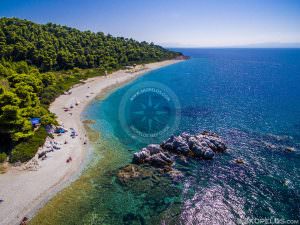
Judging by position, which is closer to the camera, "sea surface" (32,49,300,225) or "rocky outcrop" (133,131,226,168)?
"sea surface" (32,49,300,225)

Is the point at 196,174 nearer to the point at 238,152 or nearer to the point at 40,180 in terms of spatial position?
the point at 238,152

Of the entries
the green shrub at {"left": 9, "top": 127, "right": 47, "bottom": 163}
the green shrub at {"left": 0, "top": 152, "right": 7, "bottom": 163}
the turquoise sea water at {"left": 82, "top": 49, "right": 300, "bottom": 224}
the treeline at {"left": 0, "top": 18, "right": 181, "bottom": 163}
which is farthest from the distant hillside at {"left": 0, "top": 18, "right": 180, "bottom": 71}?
the green shrub at {"left": 0, "top": 152, "right": 7, "bottom": 163}

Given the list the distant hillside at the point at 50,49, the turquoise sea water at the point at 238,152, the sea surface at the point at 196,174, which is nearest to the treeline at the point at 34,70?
the distant hillside at the point at 50,49

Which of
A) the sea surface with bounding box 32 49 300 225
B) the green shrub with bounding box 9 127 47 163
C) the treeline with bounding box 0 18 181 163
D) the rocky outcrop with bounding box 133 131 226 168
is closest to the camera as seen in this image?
the sea surface with bounding box 32 49 300 225

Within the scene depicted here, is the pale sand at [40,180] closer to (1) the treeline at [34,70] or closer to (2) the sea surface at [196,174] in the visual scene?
(2) the sea surface at [196,174]

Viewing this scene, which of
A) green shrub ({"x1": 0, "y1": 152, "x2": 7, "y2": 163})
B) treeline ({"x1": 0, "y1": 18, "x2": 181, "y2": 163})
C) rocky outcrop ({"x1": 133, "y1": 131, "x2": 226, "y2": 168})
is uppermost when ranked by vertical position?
treeline ({"x1": 0, "y1": 18, "x2": 181, "y2": 163})

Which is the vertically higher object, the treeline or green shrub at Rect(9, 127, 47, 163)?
the treeline

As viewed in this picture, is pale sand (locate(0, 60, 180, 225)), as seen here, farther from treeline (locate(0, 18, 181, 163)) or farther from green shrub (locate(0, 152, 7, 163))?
treeline (locate(0, 18, 181, 163))

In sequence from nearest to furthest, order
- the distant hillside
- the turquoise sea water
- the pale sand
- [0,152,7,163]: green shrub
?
the turquoise sea water → the pale sand → [0,152,7,163]: green shrub → the distant hillside
